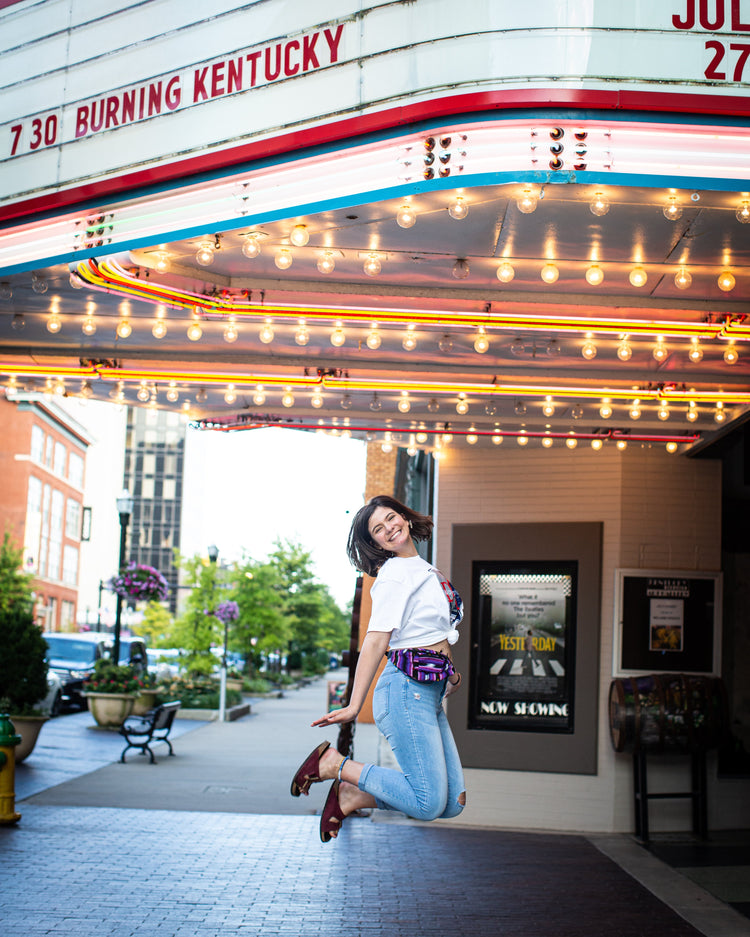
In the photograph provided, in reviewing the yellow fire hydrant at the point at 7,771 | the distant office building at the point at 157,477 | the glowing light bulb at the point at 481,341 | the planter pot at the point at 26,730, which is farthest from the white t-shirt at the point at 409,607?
the distant office building at the point at 157,477

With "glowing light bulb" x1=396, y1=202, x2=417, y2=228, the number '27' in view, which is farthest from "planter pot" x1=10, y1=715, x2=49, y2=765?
the number '27'

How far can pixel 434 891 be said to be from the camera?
866cm

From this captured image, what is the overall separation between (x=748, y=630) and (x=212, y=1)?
10.2 m

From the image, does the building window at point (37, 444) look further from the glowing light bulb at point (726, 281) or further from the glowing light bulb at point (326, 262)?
the glowing light bulb at point (726, 281)

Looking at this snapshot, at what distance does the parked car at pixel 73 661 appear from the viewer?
82.7 ft

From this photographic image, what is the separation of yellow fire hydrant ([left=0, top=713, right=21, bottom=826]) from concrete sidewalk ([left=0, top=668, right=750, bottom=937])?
255 mm

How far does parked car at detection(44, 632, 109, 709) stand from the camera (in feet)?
82.7

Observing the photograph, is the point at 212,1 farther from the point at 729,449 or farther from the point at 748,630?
the point at 748,630

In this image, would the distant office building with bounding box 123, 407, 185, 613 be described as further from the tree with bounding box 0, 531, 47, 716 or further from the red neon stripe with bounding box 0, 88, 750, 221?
the red neon stripe with bounding box 0, 88, 750, 221

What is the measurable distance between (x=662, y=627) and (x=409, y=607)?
747cm

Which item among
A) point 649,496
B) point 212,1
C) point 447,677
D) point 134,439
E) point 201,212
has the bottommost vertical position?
point 447,677

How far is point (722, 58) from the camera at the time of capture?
15.6ft

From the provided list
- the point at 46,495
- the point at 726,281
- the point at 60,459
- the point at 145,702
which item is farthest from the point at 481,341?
the point at 60,459

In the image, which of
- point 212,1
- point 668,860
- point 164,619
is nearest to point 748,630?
point 668,860
